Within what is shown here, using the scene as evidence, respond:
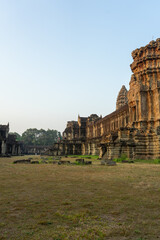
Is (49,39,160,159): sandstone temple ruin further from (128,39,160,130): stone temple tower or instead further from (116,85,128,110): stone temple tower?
(116,85,128,110): stone temple tower

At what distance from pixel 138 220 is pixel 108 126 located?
3987cm

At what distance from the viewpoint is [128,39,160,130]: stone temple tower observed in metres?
24.9

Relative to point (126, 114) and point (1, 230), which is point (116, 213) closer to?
point (1, 230)

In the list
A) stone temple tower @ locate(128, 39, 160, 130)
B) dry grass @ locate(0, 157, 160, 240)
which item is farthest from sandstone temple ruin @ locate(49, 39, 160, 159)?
dry grass @ locate(0, 157, 160, 240)

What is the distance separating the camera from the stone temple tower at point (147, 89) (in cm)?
2490

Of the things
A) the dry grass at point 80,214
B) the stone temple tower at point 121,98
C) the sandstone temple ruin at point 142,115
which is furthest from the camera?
the stone temple tower at point 121,98

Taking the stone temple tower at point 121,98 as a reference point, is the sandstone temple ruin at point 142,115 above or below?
below

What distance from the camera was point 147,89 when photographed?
25719mm

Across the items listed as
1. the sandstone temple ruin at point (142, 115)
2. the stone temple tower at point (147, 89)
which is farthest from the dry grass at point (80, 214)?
the stone temple tower at point (147, 89)

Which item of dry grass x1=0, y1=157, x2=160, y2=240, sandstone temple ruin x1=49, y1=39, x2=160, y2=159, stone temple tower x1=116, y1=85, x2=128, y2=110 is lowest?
dry grass x1=0, y1=157, x2=160, y2=240

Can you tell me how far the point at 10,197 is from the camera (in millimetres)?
5633

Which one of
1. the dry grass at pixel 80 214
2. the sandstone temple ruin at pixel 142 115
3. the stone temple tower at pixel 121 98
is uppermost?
the stone temple tower at pixel 121 98

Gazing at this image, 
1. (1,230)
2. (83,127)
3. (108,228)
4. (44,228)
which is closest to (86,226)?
(108,228)

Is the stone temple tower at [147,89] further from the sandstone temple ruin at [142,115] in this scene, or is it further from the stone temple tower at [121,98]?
the stone temple tower at [121,98]
